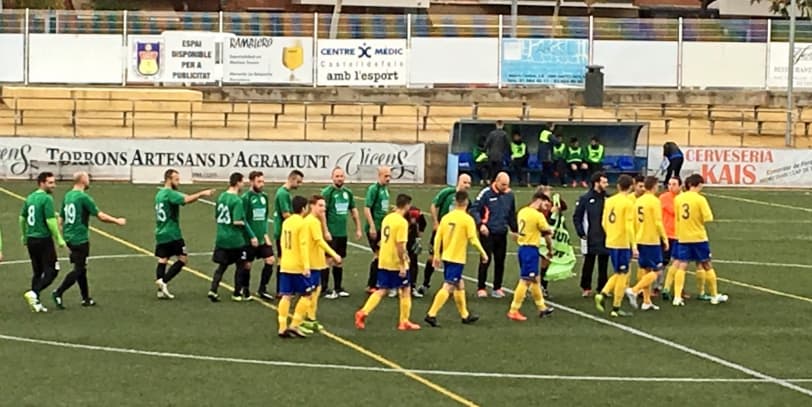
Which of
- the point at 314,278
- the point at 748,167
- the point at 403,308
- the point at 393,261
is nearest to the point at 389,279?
the point at 393,261

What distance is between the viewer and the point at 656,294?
2259 cm

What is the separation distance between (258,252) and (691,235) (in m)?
6.18

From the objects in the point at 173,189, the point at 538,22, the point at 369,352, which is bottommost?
the point at 369,352

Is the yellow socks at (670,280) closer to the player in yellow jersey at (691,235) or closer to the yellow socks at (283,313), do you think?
the player in yellow jersey at (691,235)

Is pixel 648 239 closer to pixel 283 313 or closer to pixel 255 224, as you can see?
pixel 255 224

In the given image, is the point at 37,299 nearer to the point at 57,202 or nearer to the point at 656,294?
the point at 656,294

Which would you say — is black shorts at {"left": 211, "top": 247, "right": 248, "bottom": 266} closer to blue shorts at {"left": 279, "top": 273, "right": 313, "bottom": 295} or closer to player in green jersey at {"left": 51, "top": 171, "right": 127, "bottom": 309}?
player in green jersey at {"left": 51, "top": 171, "right": 127, "bottom": 309}

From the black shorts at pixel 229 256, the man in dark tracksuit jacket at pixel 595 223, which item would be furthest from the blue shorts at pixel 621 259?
the black shorts at pixel 229 256

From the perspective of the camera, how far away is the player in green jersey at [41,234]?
19672mm

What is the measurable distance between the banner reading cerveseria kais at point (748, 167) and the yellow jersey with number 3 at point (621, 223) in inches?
1021

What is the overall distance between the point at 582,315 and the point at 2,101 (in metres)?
36.6

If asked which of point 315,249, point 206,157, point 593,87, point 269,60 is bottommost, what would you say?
point 315,249

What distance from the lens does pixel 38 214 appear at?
19688 millimetres

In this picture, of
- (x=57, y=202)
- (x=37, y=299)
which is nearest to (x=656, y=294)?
(x=37, y=299)
